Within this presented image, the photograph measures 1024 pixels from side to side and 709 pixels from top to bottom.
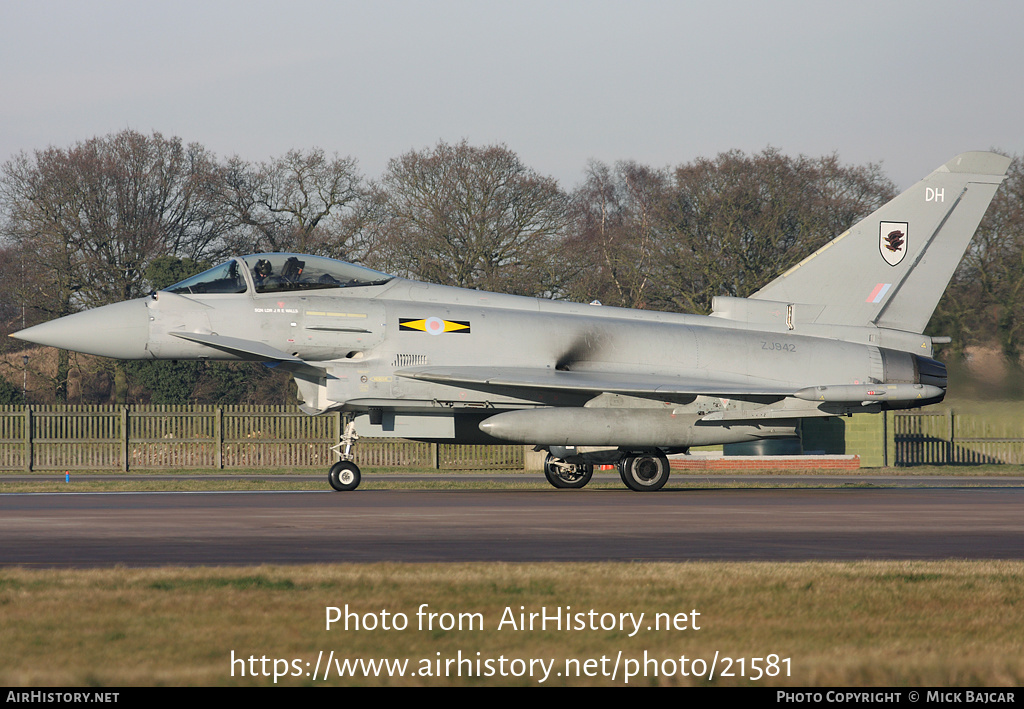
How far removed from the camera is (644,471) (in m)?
18.6

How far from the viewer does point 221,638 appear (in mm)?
5480

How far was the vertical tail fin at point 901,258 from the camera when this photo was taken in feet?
63.3

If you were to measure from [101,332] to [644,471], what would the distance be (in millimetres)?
9524

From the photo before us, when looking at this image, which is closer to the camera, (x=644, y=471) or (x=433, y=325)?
(x=433, y=325)

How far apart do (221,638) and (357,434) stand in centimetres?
1218

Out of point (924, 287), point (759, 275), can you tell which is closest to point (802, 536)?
point (924, 287)

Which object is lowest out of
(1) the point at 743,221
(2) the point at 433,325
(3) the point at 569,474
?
(3) the point at 569,474

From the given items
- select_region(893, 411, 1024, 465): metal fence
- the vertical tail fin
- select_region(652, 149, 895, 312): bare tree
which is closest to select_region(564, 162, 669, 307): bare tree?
select_region(652, 149, 895, 312): bare tree

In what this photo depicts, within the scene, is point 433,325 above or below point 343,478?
above

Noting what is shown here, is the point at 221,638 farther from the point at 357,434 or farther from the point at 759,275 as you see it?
the point at 759,275

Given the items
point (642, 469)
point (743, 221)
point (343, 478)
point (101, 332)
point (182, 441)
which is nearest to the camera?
point (101, 332)

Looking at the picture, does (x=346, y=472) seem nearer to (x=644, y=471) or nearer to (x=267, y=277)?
(x=267, y=277)

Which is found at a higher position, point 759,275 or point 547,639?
point 759,275


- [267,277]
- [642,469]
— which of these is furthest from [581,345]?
[267,277]
